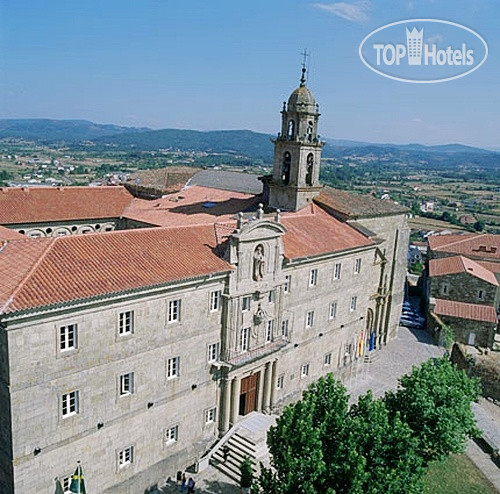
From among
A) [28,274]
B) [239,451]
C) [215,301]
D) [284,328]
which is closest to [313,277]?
[284,328]

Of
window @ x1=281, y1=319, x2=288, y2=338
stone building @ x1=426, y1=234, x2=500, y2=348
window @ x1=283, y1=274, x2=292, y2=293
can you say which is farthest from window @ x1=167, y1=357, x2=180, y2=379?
stone building @ x1=426, y1=234, x2=500, y2=348

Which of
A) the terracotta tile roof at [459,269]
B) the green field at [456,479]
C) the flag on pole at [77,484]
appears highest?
the terracotta tile roof at [459,269]

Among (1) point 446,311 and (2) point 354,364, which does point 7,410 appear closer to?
(2) point 354,364

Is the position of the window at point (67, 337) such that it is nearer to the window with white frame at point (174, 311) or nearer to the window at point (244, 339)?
the window with white frame at point (174, 311)

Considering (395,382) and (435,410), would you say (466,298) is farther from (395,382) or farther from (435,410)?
(435,410)

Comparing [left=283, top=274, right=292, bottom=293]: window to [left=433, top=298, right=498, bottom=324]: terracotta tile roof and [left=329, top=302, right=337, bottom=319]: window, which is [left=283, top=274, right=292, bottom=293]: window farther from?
[left=433, top=298, right=498, bottom=324]: terracotta tile roof

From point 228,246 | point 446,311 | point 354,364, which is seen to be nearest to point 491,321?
point 446,311

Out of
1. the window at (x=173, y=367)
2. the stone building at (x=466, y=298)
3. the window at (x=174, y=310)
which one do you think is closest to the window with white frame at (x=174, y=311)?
the window at (x=174, y=310)
